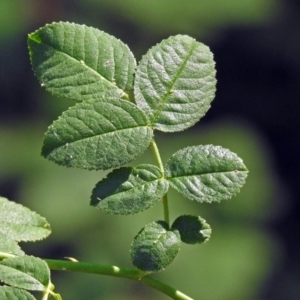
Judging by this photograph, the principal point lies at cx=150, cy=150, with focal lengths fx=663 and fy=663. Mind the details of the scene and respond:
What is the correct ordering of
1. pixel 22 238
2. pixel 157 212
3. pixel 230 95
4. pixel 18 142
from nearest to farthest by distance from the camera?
pixel 22 238 < pixel 157 212 < pixel 18 142 < pixel 230 95

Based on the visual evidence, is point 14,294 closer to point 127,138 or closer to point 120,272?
point 120,272

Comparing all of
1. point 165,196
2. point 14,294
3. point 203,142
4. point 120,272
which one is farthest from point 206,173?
point 203,142

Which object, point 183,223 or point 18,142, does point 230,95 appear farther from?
point 183,223

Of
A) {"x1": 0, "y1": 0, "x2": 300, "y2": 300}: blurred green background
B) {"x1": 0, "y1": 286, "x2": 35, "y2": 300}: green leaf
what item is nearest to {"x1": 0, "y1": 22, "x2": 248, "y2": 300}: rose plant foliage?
{"x1": 0, "y1": 286, "x2": 35, "y2": 300}: green leaf

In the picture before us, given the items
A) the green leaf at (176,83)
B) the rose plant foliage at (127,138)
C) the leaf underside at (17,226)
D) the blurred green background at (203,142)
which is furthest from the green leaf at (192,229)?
the blurred green background at (203,142)

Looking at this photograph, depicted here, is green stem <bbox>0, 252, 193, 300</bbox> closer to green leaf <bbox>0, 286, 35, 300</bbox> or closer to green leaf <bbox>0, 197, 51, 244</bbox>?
green leaf <bbox>0, 286, 35, 300</bbox>

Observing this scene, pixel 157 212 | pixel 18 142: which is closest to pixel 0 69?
pixel 18 142
